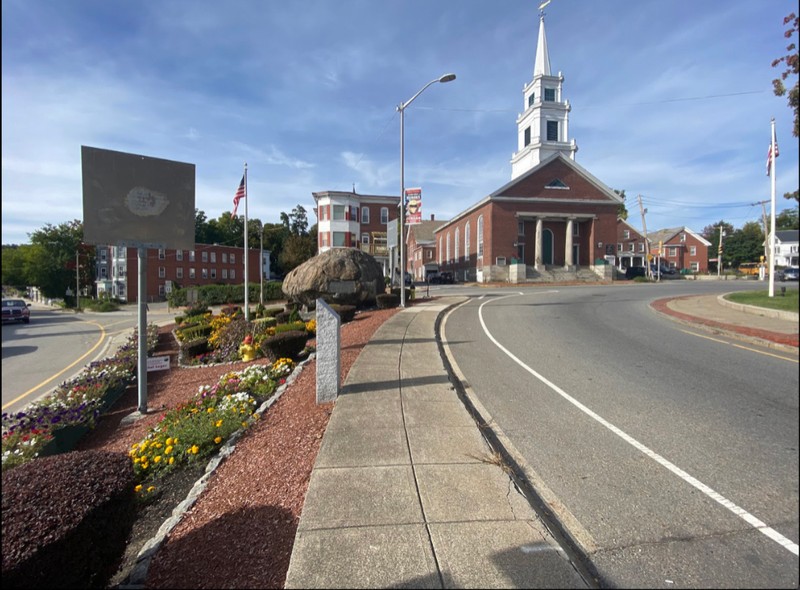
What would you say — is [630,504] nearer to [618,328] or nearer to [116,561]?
[116,561]

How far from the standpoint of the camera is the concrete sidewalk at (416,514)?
2451 millimetres

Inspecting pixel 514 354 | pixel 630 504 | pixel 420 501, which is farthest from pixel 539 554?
pixel 514 354

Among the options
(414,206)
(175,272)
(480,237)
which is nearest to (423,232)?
(480,237)

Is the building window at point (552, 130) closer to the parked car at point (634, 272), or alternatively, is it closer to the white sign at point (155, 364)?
the parked car at point (634, 272)

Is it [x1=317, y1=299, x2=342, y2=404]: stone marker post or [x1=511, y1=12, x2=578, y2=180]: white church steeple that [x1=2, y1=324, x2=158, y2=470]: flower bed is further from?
[x1=511, y1=12, x2=578, y2=180]: white church steeple

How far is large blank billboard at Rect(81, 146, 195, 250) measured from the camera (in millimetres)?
6023

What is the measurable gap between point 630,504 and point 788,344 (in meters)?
2.88

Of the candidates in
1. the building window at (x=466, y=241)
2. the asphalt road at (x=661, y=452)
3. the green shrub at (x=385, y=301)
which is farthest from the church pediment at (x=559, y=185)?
the asphalt road at (x=661, y=452)

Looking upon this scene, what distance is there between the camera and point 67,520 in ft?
7.59

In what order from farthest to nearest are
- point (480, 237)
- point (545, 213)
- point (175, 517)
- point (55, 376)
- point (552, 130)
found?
1. point (552, 130)
2. point (480, 237)
3. point (545, 213)
4. point (55, 376)
5. point (175, 517)

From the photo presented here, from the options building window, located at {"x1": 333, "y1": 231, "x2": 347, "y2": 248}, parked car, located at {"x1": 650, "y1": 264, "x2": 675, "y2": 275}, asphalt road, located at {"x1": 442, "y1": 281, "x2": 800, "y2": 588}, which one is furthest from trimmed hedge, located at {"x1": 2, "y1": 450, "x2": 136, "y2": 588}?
parked car, located at {"x1": 650, "y1": 264, "x2": 675, "y2": 275}

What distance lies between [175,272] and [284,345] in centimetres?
5525

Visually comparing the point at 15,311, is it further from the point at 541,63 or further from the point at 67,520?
the point at 541,63

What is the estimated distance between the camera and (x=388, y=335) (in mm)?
11516
